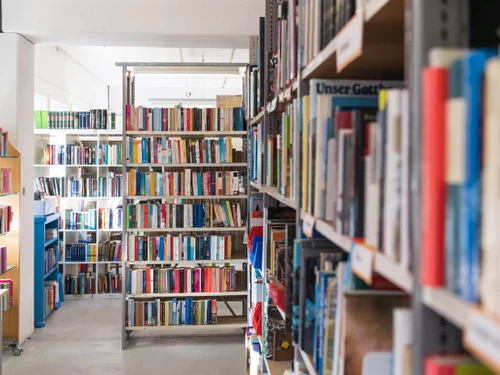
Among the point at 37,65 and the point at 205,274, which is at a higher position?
the point at 37,65

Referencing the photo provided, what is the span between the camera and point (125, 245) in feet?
15.2

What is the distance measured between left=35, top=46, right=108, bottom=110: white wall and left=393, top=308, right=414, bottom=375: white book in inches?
278

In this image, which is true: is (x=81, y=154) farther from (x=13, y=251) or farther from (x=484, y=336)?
(x=484, y=336)

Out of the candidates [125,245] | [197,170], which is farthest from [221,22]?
[125,245]

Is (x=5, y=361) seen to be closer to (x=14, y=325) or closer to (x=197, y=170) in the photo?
(x=14, y=325)

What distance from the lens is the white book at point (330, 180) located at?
1118 millimetres

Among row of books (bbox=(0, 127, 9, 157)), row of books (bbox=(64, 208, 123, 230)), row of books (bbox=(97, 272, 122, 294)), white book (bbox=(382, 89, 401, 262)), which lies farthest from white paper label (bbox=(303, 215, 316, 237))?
row of books (bbox=(97, 272, 122, 294))

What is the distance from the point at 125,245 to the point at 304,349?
3513 millimetres

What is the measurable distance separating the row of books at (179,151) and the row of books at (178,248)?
71 cm

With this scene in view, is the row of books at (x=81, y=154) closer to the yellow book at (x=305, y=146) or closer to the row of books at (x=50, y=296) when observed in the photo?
the row of books at (x=50, y=296)

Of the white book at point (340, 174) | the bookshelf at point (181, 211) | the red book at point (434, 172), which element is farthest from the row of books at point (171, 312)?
the red book at point (434, 172)

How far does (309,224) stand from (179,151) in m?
3.57

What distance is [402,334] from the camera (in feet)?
2.21

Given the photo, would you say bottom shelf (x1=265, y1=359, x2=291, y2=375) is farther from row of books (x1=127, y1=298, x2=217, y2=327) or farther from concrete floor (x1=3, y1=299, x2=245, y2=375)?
row of books (x1=127, y1=298, x2=217, y2=327)
